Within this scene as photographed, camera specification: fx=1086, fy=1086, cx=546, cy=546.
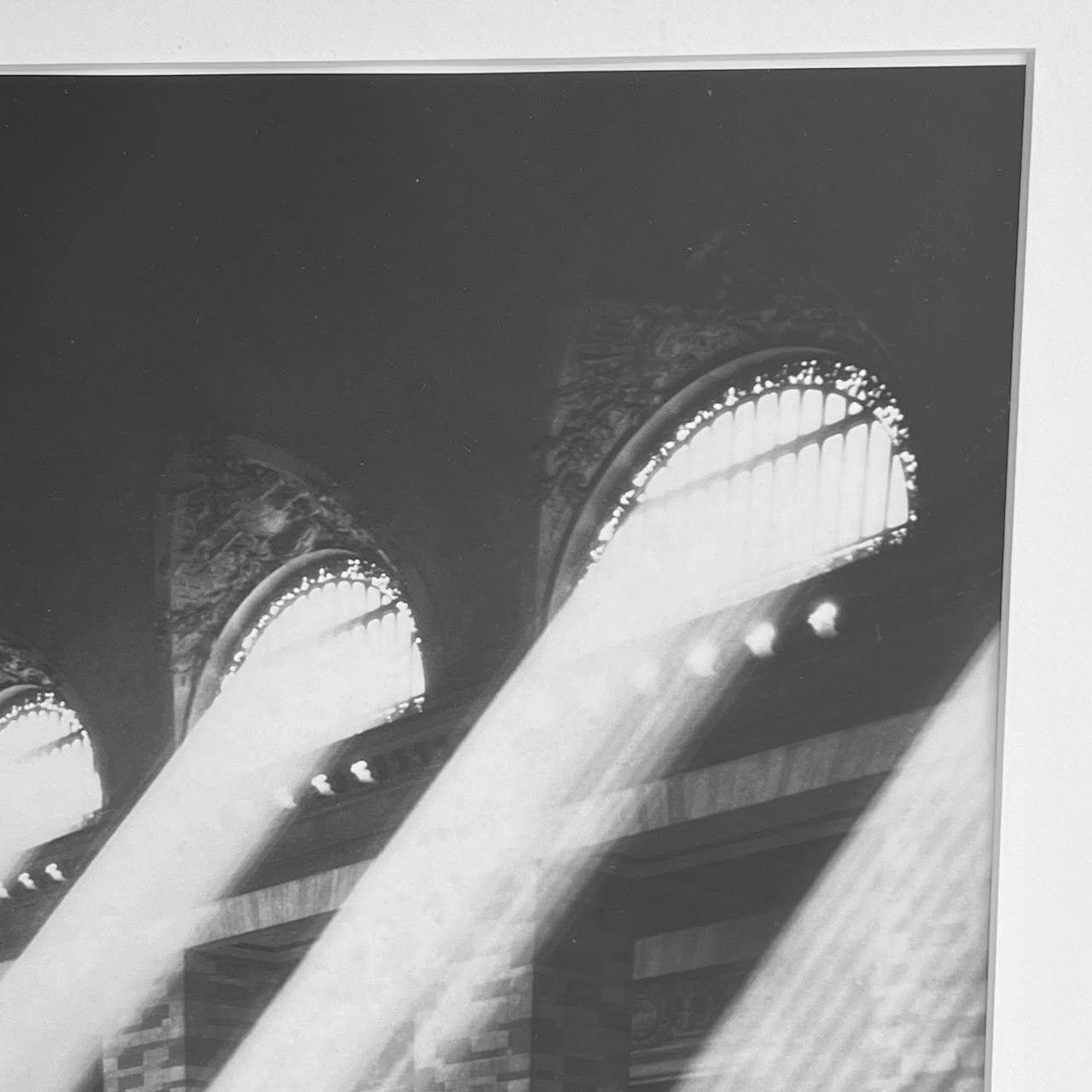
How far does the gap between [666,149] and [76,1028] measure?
56.7 inches

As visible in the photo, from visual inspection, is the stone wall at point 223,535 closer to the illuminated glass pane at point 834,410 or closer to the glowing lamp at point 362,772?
the glowing lamp at point 362,772

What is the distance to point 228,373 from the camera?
149 cm

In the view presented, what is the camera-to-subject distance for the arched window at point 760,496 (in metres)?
1.43

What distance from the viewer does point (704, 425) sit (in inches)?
56.9

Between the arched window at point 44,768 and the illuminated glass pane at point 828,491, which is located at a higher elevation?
the illuminated glass pane at point 828,491

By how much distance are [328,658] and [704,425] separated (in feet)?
1.95

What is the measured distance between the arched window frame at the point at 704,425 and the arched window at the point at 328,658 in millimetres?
217

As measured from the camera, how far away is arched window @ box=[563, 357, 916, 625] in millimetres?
1426

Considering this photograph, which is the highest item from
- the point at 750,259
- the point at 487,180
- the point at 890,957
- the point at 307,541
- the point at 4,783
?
the point at 487,180

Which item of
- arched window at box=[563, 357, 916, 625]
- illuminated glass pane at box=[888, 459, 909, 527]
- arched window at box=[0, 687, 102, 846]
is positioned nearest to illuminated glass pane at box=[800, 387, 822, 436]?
arched window at box=[563, 357, 916, 625]

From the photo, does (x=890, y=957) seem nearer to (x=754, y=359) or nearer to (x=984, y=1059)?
(x=984, y=1059)

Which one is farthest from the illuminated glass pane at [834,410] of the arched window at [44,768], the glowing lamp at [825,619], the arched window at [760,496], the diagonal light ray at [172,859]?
the arched window at [44,768]

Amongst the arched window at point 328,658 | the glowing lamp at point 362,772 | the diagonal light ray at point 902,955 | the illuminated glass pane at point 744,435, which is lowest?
the diagonal light ray at point 902,955

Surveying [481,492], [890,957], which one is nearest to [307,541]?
[481,492]
